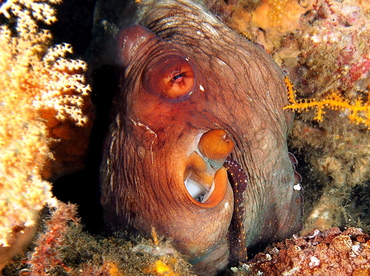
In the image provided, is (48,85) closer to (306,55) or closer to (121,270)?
(121,270)

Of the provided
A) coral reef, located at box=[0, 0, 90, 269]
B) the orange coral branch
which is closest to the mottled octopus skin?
the orange coral branch

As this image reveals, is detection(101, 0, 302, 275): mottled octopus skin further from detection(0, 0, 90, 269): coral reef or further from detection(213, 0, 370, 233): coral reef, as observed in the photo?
detection(0, 0, 90, 269): coral reef

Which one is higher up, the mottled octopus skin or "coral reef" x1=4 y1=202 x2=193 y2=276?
the mottled octopus skin

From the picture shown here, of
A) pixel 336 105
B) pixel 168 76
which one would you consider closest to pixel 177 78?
pixel 168 76

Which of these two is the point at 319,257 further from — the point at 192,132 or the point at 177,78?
the point at 177,78

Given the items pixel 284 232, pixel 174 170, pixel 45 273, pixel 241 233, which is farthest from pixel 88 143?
pixel 284 232
